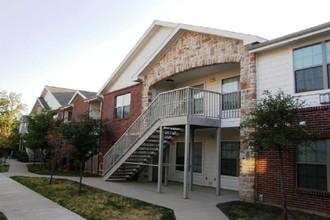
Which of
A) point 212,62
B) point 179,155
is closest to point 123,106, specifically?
point 179,155

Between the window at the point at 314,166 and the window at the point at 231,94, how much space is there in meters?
3.97

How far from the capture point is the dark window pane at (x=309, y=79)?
10.4m

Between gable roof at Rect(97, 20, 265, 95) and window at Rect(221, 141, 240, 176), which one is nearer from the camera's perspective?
gable roof at Rect(97, 20, 265, 95)

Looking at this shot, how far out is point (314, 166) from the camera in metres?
10.3

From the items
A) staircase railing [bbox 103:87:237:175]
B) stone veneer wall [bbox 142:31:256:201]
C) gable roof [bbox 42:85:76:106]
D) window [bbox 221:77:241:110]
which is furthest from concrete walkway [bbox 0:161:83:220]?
gable roof [bbox 42:85:76:106]

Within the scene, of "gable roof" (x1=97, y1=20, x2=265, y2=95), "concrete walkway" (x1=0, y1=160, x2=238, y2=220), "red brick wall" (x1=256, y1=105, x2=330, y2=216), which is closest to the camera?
"concrete walkway" (x1=0, y1=160, x2=238, y2=220)

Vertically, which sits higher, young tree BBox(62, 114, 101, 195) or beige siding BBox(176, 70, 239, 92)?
beige siding BBox(176, 70, 239, 92)

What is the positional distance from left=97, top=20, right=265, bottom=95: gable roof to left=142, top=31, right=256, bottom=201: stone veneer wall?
312 mm

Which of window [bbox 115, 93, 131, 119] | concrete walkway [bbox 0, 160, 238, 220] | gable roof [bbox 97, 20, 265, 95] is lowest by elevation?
concrete walkway [bbox 0, 160, 238, 220]

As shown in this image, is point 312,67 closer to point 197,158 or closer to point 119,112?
point 197,158

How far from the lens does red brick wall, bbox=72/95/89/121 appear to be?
2608cm

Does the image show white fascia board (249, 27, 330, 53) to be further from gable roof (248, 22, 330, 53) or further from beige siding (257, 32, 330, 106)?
beige siding (257, 32, 330, 106)

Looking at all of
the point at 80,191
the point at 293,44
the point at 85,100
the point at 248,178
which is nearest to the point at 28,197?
the point at 80,191

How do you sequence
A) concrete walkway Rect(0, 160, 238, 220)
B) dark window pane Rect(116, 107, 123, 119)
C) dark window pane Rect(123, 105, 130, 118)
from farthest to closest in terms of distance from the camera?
dark window pane Rect(116, 107, 123, 119) < dark window pane Rect(123, 105, 130, 118) < concrete walkway Rect(0, 160, 238, 220)
